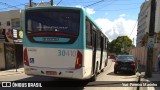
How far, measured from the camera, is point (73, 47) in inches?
474

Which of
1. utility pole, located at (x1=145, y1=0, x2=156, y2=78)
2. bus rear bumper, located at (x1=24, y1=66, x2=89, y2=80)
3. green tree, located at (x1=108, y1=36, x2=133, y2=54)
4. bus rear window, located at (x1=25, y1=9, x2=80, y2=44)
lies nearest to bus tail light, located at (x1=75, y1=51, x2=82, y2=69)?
bus rear bumper, located at (x1=24, y1=66, x2=89, y2=80)

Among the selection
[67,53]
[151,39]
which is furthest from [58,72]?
[151,39]

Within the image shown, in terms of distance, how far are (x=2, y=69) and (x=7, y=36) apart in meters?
3.07

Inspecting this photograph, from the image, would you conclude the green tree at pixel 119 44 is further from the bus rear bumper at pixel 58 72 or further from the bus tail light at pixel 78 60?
the bus tail light at pixel 78 60

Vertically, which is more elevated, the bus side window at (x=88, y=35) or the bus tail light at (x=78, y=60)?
the bus side window at (x=88, y=35)

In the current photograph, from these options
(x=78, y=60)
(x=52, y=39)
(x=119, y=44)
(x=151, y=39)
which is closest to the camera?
(x=78, y=60)

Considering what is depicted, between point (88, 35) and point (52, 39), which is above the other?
point (88, 35)

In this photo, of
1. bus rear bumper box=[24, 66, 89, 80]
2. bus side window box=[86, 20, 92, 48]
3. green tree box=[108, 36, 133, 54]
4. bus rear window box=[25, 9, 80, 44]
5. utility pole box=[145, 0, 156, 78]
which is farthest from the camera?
green tree box=[108, 36, 133, 54]

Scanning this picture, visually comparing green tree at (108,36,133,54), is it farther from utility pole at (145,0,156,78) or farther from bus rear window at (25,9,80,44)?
bus rear window at (25,9,80,44)

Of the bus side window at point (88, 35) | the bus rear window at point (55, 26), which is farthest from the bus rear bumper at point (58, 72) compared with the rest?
the bus side window at point (88, 35)

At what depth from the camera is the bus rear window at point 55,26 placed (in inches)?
478

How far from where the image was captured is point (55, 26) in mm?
12250

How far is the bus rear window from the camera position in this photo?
12.1 m

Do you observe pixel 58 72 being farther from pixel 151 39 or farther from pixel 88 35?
pixel 151 39
